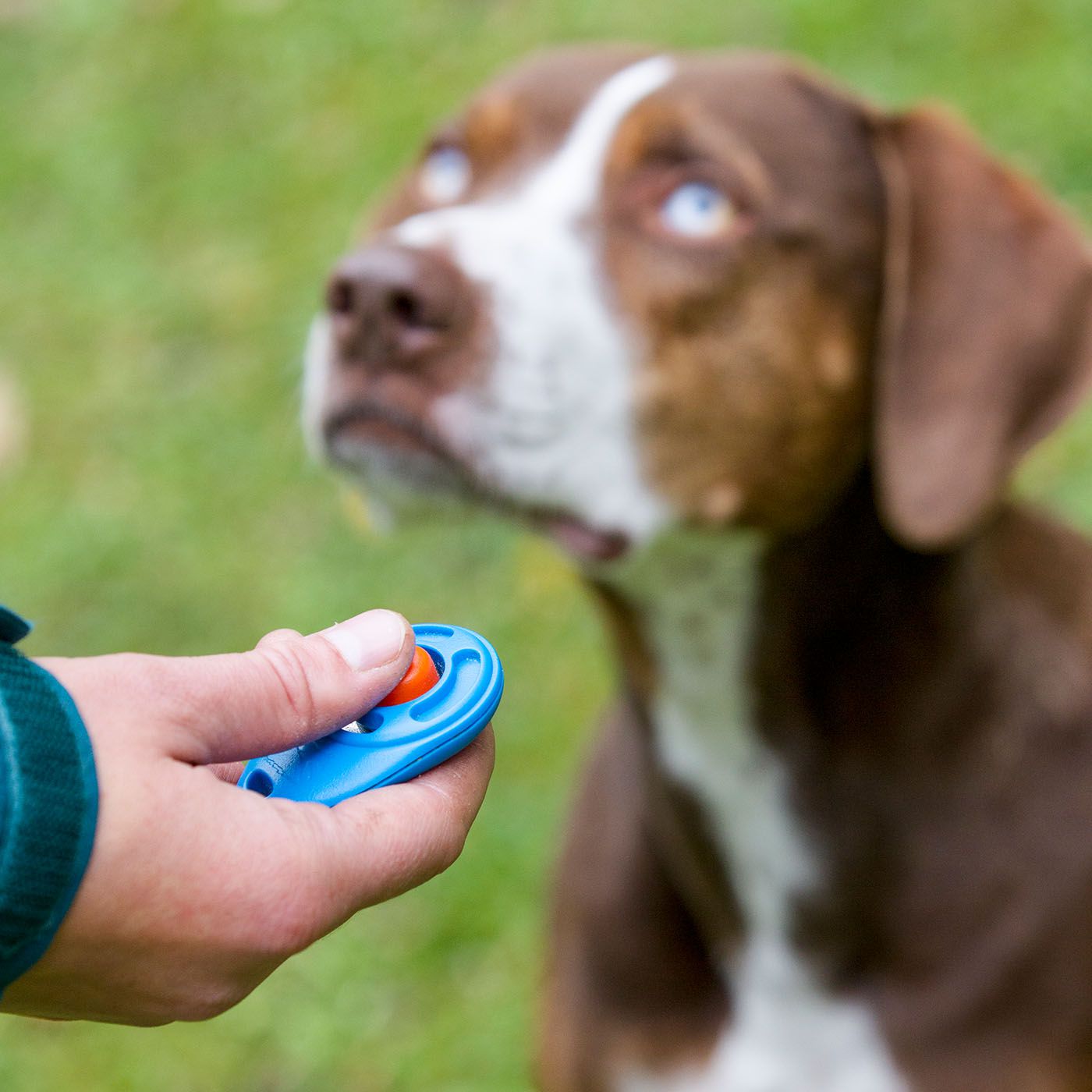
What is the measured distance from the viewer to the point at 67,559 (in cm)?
510

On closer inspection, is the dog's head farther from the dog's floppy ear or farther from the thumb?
the thumb

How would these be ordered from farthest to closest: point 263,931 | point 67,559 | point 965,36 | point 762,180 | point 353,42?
point 353,42 → point 965,36 → point 67,559 → point 762,180 → point 263,931

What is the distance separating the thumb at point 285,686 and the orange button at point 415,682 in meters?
0.02

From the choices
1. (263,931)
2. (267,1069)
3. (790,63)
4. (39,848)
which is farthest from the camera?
(267,1069)

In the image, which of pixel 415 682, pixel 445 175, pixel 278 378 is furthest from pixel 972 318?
pixel 278 378

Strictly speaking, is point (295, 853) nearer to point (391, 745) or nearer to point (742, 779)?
point (391, 745)

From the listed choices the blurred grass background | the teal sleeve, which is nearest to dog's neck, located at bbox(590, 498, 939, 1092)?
the blurred grass background

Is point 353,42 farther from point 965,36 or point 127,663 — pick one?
point 127,663

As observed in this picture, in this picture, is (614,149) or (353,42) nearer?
(614,149)

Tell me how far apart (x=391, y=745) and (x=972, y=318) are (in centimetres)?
153

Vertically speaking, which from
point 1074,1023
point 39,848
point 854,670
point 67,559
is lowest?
point 67,559

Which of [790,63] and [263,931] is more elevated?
[790,63]

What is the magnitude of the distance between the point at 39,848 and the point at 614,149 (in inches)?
68.0

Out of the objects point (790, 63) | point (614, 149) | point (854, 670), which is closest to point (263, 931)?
point (854, 670)
